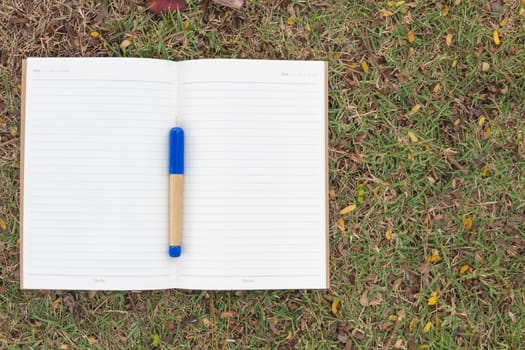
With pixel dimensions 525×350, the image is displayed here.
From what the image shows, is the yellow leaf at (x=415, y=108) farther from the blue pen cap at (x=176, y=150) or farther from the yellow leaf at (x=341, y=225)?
the blue pen cap at (x=176, y=150)

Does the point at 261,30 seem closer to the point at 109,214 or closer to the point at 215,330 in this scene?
the point at 109,214

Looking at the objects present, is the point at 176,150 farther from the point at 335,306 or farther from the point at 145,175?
the point at 335,306

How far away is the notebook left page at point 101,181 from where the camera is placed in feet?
4.32

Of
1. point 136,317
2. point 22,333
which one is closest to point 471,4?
point 136,317

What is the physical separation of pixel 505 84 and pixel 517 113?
9 centimetres

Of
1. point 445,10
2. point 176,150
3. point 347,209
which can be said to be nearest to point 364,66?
point 445,10

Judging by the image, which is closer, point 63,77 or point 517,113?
point 63,77

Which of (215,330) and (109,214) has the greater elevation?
(109,214)

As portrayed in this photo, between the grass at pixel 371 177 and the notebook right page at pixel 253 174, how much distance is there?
6 cm

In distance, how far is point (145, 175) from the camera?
4.33ft

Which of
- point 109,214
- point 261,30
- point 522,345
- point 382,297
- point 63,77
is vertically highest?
point 261,30

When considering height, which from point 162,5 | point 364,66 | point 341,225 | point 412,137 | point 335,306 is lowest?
point 335,306

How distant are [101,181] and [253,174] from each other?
384 millimetres

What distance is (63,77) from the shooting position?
1.34 metres
